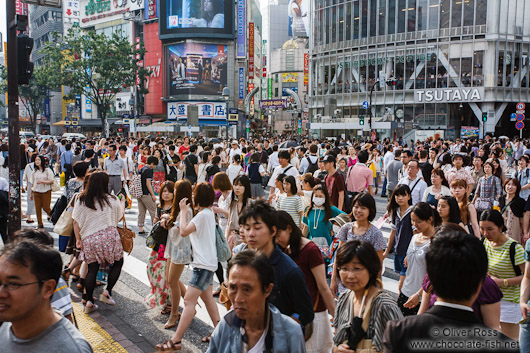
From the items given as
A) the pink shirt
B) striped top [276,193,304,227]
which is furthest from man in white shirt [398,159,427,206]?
striped top [276,193,304,227]

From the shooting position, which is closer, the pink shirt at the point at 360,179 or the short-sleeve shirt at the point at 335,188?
the short-sleeve shirt at the point at 335,188

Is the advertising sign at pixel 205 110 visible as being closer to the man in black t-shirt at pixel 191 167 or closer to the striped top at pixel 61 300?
the man in black t-shirt at pixel 191 167

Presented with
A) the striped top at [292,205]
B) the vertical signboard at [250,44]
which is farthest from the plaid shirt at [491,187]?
the vertical signboard at [250,44]

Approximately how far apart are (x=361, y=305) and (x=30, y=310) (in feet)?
6.21

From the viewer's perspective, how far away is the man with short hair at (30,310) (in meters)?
2.32

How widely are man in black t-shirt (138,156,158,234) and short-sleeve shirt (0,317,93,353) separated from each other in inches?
328

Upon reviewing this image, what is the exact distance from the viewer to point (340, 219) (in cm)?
622

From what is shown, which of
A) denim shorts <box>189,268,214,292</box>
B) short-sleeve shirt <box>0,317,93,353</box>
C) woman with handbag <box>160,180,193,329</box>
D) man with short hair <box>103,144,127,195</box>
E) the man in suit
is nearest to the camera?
the man in suit

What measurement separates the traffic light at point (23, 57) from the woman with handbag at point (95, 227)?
3698 millimetres

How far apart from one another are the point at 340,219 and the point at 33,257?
169 inches

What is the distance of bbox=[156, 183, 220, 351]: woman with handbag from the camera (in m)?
5.16

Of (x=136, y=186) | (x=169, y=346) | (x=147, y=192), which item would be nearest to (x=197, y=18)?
(x=147, y=192)

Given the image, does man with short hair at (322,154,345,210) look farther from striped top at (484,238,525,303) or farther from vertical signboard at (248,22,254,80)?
vertical signboard at (248,22,254,80)

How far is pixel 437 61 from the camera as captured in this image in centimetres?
4791
